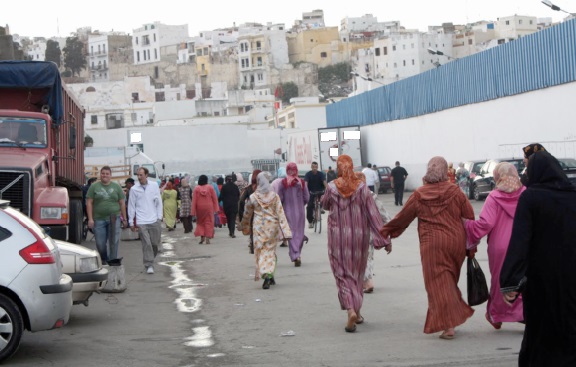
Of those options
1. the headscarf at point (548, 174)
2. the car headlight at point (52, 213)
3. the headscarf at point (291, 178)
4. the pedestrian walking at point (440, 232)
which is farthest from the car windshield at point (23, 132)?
the headscarf at point (548, 174)

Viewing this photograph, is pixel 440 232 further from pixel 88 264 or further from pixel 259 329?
pixel 88 264

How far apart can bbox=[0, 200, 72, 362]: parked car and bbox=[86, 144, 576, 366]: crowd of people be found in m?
3.04

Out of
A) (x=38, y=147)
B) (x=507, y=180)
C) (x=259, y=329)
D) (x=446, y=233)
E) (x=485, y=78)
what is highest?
(x=485, y=78)

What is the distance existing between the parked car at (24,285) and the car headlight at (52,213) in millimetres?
7876

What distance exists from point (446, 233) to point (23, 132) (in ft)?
35.5

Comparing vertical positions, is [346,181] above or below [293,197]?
above

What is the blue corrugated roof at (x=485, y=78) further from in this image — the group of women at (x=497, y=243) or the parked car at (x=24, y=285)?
the parked car at (x=24, y=285)

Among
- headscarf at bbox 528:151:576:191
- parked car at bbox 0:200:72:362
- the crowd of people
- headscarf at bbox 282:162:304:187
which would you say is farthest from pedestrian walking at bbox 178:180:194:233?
headscarf at bbox 528:151:576:191

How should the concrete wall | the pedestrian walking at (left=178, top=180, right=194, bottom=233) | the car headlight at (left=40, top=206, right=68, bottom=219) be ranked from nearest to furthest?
the car headlight at (left=40, top=206, right=68, bottom=219) < the pedestrian walking at (left=178, top=180, right=194, bottom=233) < the concrete wall

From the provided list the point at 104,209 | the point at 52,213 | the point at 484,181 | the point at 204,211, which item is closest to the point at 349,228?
the point at 104,209

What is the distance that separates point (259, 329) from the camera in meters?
A: 11.6

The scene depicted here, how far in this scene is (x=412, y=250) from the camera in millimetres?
20984

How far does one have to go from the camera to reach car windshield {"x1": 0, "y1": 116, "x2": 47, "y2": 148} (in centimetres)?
1884

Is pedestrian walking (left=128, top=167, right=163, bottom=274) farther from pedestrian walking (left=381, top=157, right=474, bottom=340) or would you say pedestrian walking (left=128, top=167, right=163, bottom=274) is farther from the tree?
the tree
